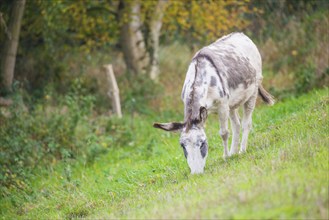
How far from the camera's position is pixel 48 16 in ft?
54.7

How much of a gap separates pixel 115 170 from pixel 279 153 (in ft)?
16.6

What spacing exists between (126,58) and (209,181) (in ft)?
44.2

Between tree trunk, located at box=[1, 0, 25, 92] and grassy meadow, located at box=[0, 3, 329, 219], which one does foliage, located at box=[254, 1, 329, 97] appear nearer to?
grassy meadow, located at box=[0, 3, 329, 219]

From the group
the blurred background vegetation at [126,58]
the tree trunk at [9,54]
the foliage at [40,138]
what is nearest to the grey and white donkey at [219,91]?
the foliage at [40,138]

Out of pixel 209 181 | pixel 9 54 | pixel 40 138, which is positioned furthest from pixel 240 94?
pixel 9 54

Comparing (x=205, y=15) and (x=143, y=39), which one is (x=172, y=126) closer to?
(x=205, y=15)

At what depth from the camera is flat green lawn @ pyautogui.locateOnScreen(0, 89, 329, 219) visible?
5.77 metres

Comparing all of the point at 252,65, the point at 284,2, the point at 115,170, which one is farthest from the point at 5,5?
the point at 284,2

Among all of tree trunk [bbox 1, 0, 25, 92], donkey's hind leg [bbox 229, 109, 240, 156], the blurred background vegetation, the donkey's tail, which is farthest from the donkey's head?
tree trunk [bbox 1, 0, 25, 92]

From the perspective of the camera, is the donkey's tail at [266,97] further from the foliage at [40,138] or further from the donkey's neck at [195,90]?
the foliage at [40,138]

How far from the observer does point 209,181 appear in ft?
24.1

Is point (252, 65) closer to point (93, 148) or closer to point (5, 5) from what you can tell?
point (93, 148)

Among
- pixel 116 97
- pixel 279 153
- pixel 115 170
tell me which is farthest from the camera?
pixel 116 97

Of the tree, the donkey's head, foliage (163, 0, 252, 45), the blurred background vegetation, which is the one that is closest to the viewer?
the donkey's head
